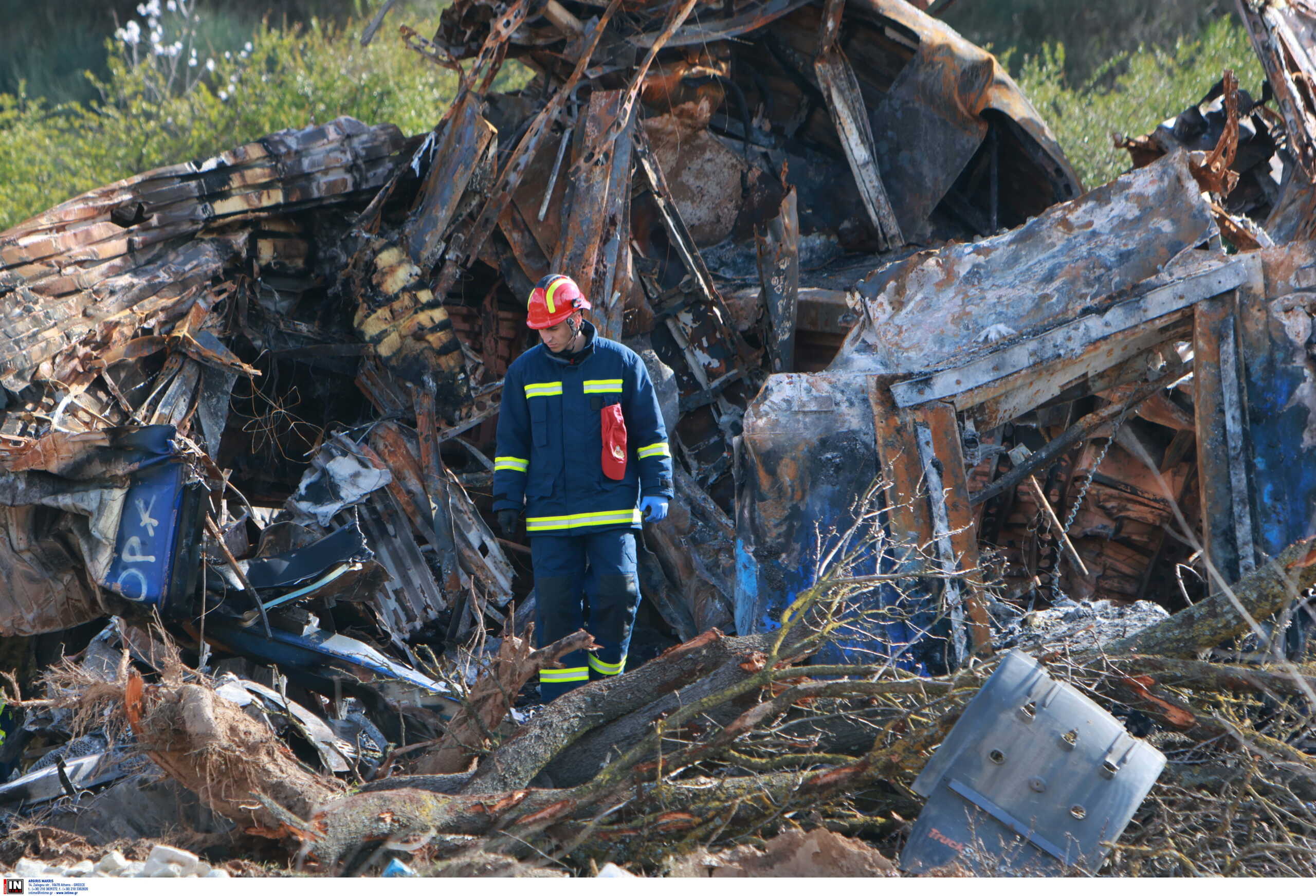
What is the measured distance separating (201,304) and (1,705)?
6.55ft

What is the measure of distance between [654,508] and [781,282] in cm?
199

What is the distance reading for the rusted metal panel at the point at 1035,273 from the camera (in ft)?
12.2

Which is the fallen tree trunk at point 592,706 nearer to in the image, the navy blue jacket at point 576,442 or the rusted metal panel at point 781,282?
the navy blue jacket at point 576,442

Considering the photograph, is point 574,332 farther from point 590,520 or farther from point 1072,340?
point 1072,340

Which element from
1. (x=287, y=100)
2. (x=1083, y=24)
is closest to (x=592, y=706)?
(x=287, y=100)

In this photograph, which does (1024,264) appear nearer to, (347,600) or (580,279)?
(580,279)

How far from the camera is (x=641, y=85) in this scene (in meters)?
5.45

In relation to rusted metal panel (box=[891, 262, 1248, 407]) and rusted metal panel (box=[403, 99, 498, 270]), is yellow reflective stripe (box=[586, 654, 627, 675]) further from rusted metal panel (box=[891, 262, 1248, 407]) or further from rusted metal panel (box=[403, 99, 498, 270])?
rusted metal panel (box=[403, 99, 498, 270])

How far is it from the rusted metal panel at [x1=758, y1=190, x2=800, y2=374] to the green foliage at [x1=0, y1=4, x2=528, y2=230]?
664cm

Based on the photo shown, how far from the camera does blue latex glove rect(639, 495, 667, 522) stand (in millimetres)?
3932

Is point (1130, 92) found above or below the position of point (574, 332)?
above

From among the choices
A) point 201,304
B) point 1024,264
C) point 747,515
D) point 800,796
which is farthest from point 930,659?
point 201,304

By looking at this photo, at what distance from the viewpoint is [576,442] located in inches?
158

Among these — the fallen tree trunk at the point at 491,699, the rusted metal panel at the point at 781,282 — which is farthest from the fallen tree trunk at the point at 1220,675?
the rusted metal panel at the point at 781,282
